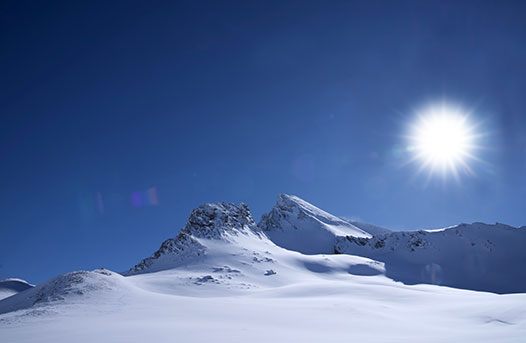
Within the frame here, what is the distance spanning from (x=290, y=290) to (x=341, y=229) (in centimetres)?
10137

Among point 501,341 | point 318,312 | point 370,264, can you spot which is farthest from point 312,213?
point 501,341

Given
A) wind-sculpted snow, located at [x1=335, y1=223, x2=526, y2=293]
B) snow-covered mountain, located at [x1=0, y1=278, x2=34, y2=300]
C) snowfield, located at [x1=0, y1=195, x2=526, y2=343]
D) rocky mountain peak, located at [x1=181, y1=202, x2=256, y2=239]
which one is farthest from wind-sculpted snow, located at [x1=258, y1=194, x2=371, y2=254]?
snow-covered mountain, located at [x1=0, y1=278, x2=34, y2=300]

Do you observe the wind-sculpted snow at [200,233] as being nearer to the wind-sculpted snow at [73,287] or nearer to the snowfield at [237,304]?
the snowfield at [237,304]

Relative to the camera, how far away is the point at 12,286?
101562 mm

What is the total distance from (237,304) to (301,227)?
328ft

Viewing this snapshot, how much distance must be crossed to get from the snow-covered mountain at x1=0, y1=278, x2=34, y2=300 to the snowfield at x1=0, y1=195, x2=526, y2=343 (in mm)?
75781

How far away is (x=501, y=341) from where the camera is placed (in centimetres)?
896

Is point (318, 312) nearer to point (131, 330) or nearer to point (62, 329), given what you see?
point (131, 330)

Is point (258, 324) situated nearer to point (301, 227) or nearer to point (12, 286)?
point (301, 227)

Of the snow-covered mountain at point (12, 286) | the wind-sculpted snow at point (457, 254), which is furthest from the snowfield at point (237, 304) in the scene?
the snow-covered mountain at point (12, 286)

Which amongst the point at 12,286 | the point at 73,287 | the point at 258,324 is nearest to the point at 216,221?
the point at 73,287

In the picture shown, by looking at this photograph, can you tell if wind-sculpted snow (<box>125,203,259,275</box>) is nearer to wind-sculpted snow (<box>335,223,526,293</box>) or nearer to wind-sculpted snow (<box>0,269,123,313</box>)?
wind-sculpted snow (<box>0,269,123,313</box>)

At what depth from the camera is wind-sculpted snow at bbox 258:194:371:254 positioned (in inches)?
4304

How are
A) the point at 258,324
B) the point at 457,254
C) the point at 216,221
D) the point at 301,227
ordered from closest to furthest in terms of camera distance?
1. the point at 258,324
2. the point at 216,221
3. the point at 457,254
4. the point at 301,227
